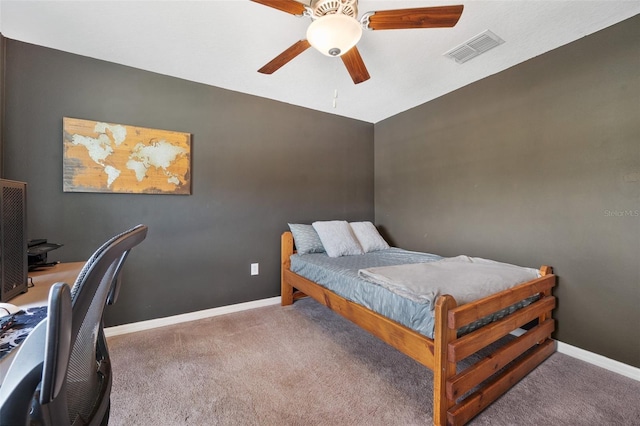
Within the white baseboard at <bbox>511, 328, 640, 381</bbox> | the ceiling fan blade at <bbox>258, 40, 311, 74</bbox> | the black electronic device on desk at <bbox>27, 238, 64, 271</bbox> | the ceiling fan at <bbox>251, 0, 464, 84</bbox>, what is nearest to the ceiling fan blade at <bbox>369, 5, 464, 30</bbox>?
the ceiling fan at <bbox>251, 0, 464, 84</bbox>

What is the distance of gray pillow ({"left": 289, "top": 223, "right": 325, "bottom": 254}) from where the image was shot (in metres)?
2.94

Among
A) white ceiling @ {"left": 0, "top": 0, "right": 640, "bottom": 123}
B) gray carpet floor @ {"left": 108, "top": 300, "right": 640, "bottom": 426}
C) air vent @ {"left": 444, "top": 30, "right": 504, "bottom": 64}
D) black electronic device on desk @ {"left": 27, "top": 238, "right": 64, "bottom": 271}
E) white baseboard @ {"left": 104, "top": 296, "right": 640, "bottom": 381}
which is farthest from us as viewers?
air vent @ {"left": 444, "top": 30, "right": 504, "bottom": 64}

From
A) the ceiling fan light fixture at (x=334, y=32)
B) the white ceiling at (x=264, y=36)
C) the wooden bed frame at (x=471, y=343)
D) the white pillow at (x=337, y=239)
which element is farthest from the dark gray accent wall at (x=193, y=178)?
the ceiling fan light fixture at (x=334, y=32)

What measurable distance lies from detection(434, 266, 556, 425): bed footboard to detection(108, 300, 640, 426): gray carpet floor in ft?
0.31

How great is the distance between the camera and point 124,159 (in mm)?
2328

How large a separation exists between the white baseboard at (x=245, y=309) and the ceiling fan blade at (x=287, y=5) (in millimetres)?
2608

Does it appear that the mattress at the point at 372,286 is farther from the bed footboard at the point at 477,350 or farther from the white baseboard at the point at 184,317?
the white baseboard at the point at 184,317

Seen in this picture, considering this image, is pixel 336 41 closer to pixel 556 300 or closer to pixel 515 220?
pixel 515 220

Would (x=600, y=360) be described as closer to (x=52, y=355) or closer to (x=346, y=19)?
(x=346, y=19)

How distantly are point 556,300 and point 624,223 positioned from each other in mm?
714

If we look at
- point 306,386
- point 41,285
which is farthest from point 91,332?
point 306,386

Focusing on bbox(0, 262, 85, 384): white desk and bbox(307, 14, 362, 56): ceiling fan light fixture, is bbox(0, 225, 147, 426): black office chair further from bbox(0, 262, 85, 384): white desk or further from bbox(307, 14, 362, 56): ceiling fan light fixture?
bbox(307, 14, 362, 56): ceiling fan light fixture

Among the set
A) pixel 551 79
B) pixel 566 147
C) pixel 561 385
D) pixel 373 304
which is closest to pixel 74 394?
pixel 373 304

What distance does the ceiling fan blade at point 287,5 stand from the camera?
4.40 ft
